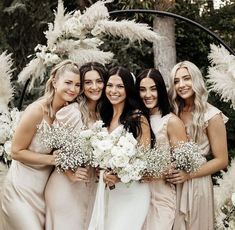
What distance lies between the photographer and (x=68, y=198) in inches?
189

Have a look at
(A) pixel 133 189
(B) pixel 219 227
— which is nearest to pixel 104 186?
(A) pixel 133 189

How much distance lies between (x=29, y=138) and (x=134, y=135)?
0.95 metres

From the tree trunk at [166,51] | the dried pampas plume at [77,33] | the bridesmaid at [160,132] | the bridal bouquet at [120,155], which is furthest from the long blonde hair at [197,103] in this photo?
the tree trunk at [166,51]

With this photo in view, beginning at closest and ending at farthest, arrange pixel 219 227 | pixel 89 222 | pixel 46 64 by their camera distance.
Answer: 1. pixel 89 222
2. pixel 219 227
3. pixel 46 64

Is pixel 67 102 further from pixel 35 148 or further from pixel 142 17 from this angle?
pixel 142 17

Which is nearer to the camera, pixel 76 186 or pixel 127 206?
pixel 127 206

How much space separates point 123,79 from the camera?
4.79m

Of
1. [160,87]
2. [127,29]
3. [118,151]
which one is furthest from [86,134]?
[127,29]

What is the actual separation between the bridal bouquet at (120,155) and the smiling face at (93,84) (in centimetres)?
59

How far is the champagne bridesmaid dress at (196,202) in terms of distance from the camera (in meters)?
4.77

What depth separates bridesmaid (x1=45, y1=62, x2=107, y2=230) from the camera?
4.80 meters

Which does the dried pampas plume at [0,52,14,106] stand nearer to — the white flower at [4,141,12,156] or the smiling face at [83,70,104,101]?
the white flower at [4,141,12,156]

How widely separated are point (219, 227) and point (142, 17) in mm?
4651

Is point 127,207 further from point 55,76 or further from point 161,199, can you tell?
point 55,76
